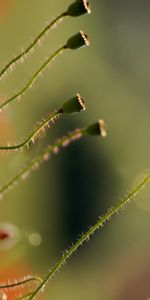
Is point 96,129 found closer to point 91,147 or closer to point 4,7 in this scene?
point 4,7

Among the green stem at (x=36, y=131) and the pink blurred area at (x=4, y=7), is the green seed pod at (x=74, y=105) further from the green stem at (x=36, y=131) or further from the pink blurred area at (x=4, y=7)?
the pink blurred area at (x=4, y=7)

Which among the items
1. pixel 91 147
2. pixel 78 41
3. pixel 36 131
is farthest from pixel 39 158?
pixel 91 147

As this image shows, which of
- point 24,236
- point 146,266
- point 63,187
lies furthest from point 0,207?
point 24,236

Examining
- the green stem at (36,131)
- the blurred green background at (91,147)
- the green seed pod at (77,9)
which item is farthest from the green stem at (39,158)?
the blurred green background at (91,147)

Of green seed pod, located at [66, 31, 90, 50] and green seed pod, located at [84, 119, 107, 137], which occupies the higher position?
green seed pod, located at [66, 31, 90, 50]

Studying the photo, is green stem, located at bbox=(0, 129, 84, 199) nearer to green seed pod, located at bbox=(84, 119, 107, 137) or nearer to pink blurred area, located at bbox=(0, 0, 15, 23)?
green seed pod, located at bbox=(84, 119, 107, 137)

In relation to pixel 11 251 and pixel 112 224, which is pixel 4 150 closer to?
pixel 11 251

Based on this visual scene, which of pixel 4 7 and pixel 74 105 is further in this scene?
pixel 4 7

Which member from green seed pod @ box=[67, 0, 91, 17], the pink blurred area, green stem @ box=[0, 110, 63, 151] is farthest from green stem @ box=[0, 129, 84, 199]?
the pink blurred area
